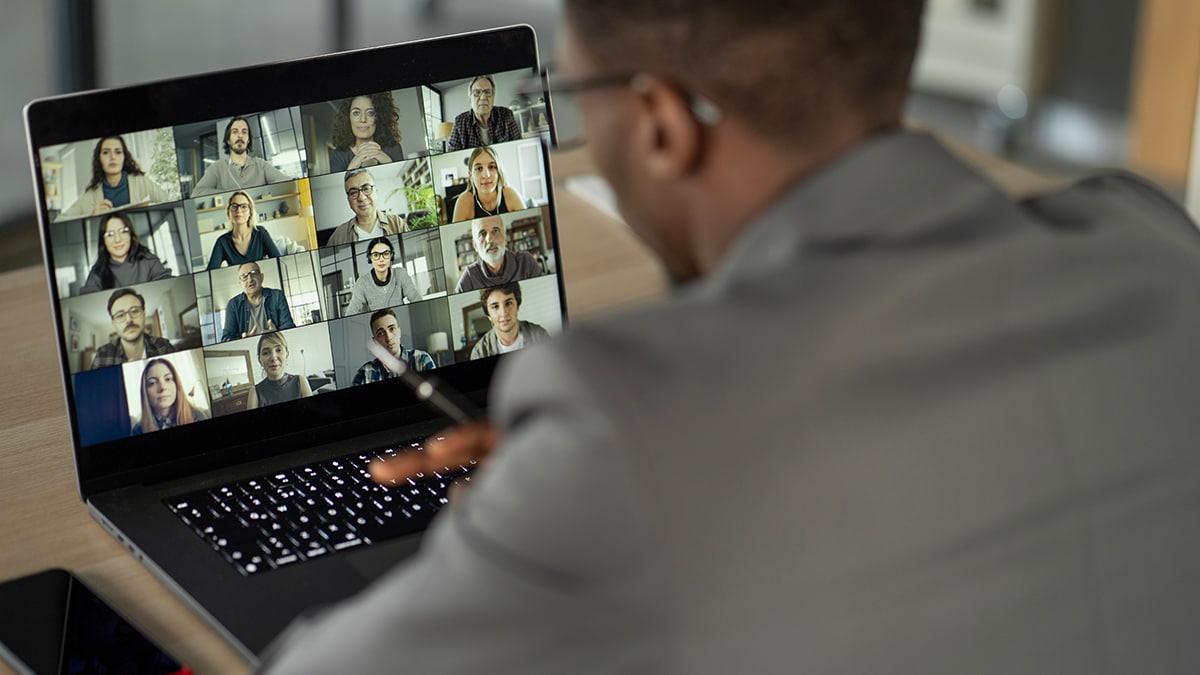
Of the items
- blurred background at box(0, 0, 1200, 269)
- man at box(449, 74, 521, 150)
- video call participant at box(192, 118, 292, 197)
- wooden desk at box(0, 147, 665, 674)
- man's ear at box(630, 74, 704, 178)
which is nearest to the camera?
man's ear at box(630, 74, 704, 178)

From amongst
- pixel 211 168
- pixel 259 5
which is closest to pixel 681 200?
pixel 211 168

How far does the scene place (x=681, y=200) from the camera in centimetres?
70

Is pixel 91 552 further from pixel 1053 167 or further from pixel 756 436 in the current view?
pixel 1053 167

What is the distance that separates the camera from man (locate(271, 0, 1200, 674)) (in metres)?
0.55

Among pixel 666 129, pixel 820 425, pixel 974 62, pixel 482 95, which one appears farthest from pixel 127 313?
pixel 974 62

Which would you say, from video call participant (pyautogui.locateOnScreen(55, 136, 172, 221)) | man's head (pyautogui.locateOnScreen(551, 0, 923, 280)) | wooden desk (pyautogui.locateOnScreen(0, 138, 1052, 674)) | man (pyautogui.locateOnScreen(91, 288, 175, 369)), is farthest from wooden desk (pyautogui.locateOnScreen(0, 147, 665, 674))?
man's head (pyautogui.locateOnScreen(551, 0, 923, 280))

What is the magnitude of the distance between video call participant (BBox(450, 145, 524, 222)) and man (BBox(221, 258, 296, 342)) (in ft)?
0.53

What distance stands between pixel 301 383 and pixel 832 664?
2.05ft

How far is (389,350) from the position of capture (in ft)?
3.68

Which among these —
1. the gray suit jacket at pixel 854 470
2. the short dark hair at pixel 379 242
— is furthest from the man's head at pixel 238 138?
the gray suit jacket at pixel 854 470

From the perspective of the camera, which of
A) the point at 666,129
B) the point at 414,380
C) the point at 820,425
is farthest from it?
the point at 414,380

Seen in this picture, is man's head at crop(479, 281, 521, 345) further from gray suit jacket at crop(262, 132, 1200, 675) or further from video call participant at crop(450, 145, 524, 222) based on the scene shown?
gray suit jacket at crop(262, 132, 1200, 675)

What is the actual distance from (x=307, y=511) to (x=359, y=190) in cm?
26

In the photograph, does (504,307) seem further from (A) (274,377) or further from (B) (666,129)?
(B) (666,129)
